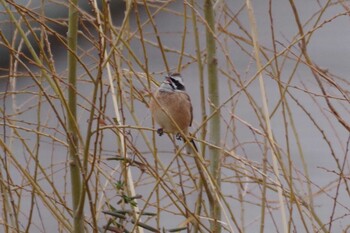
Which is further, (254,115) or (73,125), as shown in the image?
(254,115)

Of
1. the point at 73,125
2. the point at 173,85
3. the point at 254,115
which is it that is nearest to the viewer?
the point at 73,125

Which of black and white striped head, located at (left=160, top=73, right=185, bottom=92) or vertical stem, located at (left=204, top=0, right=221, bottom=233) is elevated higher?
black and white striped head, located at (left=160, top=73, right=185, bottom=92)

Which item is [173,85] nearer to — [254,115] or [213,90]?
[254,115]

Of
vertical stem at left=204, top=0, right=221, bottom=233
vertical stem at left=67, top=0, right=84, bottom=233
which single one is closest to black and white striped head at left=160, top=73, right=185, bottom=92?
vertical stem at left=204, top=0, right=221, bottom=233

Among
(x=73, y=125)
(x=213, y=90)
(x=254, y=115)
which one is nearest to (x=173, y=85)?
(x=254, y=115)

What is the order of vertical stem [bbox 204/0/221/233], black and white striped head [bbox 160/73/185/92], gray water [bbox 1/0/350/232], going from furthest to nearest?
gray water [bbox 1/0/350/232] → black and white striped head [bbox 160/73/185/92] → vertical stem [bbox 204/0/221/233]

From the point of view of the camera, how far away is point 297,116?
5.49 m

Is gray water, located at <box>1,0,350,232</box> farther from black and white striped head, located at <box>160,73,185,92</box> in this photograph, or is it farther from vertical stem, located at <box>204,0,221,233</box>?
vertical stem, located at <box>204,0,221,233</box>

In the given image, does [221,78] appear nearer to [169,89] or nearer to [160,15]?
[160,15]

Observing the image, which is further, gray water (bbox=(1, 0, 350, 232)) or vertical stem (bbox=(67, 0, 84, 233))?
gray water (bbox=(1, 0, 350, 232))

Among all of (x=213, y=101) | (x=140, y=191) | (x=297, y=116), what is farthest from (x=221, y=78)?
(x=213, y=101)

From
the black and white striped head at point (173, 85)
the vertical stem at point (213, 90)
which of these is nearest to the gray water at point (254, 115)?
the black and white striped head at point (173, 85)

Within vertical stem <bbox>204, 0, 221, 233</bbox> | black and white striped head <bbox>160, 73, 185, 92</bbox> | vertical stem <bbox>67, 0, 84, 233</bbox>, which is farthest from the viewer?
black and white striped head <bbox>160, 73, 185, 92</bbox>

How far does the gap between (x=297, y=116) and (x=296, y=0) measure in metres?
0.79
